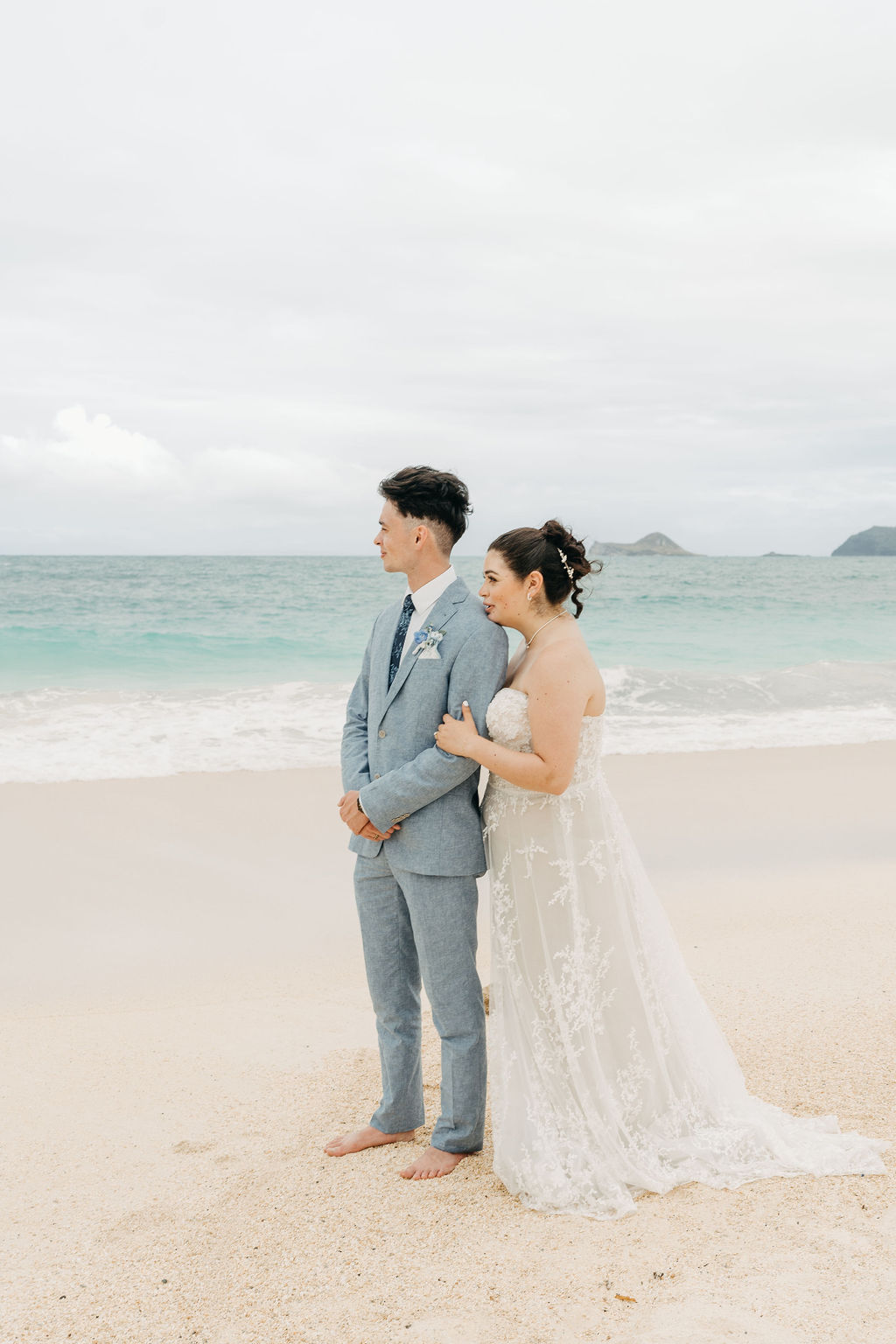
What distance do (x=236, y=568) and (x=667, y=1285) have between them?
148ft

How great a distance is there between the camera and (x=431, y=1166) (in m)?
2.96

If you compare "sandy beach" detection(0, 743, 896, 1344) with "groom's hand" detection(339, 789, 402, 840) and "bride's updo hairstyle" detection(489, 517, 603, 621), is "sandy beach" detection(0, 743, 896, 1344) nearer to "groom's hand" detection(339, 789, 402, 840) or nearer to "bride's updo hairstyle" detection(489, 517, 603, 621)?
"groom's hand" detection(339, 789, 402, 840)

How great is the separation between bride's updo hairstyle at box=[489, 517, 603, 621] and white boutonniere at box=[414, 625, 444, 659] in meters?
0.29

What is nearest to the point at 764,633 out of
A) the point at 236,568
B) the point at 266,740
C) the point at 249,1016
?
the point at 266,740

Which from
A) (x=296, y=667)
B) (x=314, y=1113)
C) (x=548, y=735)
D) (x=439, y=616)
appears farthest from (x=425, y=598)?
(x=296, y=667)

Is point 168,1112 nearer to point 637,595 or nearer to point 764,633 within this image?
point 764,633

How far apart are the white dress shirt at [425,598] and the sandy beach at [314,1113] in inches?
64.2

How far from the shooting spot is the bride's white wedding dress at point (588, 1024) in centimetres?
285

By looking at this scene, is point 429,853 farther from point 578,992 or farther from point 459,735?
point 578,992

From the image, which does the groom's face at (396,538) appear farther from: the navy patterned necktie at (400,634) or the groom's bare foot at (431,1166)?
the groom's bare foot at (431,1166)

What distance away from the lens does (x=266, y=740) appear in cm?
1025

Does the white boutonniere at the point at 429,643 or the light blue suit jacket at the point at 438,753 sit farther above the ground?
the white boutonniere at the point at 429,643

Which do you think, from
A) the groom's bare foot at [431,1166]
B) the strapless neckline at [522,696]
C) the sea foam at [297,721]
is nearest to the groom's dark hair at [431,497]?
the strapless neckline at [522,696]

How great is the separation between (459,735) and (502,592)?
45 cm
